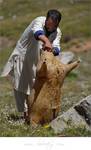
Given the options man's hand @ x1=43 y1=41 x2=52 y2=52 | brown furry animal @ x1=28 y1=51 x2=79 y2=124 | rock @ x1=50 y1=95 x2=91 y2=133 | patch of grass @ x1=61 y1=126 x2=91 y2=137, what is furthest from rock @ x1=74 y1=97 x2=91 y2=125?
man's hand @ x1=43 y1=41 x2=52 y2=52

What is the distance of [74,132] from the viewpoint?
1169 centimetres

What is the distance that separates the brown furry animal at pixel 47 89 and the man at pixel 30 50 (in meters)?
0.34

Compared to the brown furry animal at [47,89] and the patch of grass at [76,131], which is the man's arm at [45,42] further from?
the patch of grass at [76,131]

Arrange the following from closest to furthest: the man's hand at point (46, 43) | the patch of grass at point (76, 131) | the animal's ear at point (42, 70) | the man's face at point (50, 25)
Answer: the patch of grass at point (76, 131) → the animal's ear at point (42, 70) → the man's hand at point (46, 43) → the man's face at point (50, 25)

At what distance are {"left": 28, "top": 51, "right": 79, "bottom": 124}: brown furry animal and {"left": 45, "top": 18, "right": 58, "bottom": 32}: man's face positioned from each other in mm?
486

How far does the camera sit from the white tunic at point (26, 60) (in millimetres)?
13664

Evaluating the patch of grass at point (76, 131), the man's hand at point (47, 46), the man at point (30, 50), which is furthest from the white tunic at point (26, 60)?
the patch of grass at point (76, 131)

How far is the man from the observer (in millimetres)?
13070

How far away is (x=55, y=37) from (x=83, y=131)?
2.46 metres

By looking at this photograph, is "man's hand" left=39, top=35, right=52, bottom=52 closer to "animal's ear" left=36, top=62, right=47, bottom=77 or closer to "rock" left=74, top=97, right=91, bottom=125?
"animal's ear" left=36, top=62, right=47, bottom=77

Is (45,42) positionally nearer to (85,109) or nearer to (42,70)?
(42,70)

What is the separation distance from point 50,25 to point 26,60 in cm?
119

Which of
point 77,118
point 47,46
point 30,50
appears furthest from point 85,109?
point 30,50

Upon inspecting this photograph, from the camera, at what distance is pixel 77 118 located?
12188 millimetres
